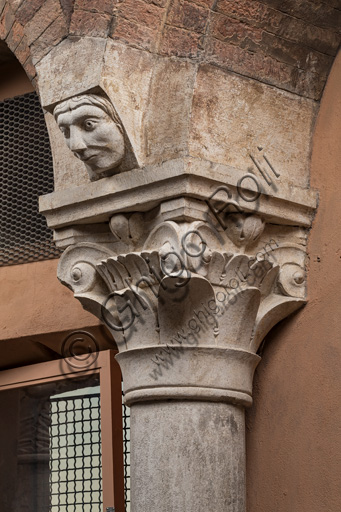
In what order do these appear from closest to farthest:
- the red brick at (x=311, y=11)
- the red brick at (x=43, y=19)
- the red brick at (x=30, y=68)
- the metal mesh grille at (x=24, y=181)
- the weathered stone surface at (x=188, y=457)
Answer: the weathered stone surface at (x=188, y=457) < the red brick at (x=311, y=11) < the red brick at (x=43, y=19) < the red brick at (x=30, y=68) < the metal mesh grille at (x=24, y=181)

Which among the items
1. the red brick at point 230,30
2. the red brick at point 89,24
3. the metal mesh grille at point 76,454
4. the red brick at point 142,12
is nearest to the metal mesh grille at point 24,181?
the metal mesh grille at point 76,454

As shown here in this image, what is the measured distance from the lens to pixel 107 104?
2.84 meters

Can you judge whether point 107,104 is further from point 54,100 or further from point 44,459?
point 44,459

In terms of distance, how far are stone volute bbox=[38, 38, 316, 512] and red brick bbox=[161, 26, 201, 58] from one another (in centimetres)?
4

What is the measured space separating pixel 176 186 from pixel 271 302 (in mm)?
497

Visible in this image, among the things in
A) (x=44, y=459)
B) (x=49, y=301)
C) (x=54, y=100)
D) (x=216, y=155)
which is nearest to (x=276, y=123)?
(x=216, y=155)

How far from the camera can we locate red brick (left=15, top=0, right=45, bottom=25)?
3174 millimetres

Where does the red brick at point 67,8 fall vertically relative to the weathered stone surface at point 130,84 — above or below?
above

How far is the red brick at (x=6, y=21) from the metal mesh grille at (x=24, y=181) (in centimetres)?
49

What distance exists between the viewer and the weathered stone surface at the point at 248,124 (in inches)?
113

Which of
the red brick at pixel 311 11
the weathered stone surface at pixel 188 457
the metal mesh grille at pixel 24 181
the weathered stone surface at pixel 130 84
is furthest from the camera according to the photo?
the metal mesh grille at pixel 24 181

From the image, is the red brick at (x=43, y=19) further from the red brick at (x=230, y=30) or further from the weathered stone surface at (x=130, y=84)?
the red brick at (x=230, y=30)

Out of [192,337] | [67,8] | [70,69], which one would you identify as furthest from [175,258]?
[67,8]

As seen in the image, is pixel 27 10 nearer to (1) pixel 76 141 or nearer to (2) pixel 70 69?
(2) pixel 70 69
